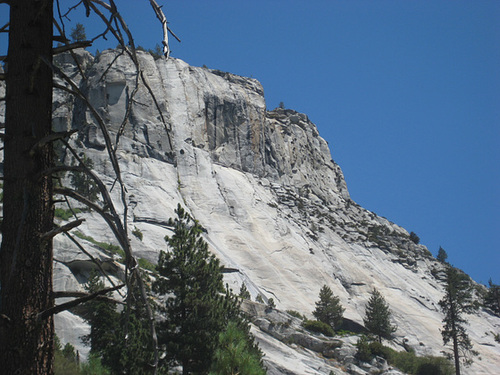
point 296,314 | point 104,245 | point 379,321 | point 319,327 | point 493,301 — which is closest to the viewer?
point 104,245

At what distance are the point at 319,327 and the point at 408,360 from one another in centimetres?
795

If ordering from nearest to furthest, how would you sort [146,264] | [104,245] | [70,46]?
[70,46] < [146,264] < [104,245]

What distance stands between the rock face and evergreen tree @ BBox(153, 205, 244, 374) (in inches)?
263

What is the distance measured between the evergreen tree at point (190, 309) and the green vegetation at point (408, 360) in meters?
20.2

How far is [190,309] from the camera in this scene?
A: 19.0m

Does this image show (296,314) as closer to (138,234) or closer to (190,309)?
(138,234)

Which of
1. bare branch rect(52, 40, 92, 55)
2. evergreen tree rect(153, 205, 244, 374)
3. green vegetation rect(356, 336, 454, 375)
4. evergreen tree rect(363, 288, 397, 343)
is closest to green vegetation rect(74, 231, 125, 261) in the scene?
evergreen tree rect(153, 205, 244, 374)

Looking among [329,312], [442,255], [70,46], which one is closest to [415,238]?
[442,255]

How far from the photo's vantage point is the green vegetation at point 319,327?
39.3 metres

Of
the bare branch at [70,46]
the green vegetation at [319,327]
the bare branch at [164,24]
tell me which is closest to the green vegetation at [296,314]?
the green vegetation at [319,327]

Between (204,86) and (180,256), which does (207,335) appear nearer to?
(180,256)

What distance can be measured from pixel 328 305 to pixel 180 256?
89.0 ft

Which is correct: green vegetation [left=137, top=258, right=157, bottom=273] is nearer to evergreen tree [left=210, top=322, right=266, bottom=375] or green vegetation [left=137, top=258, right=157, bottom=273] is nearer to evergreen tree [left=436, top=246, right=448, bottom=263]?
evergreen tree [left=210, top=322, right=266, bottom=375]

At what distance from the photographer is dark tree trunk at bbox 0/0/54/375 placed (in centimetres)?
286
